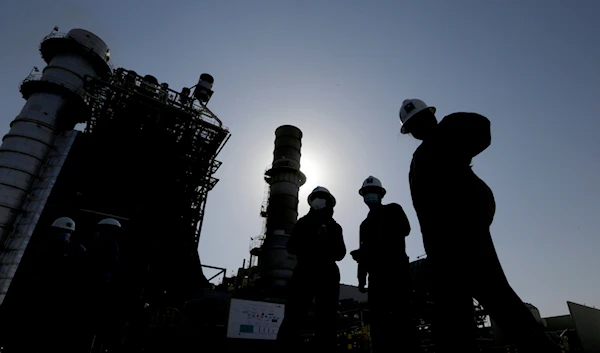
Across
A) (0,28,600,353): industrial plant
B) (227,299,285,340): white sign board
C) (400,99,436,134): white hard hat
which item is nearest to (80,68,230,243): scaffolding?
(0,28,600,353): industrial plant

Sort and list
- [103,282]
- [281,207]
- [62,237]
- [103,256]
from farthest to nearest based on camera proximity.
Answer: [281,207] → [62,237] → [103,256] → [103,282]

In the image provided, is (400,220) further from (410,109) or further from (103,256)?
(103,256)

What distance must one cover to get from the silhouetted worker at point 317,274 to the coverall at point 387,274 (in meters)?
0.42

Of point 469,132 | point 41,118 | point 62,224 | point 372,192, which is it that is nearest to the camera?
point 469,132

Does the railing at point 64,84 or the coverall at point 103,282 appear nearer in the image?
the coverall at point 103,282

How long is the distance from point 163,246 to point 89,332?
1603cm

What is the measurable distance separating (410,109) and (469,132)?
0.59 meters

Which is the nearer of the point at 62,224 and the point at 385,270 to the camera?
the point at 385,270

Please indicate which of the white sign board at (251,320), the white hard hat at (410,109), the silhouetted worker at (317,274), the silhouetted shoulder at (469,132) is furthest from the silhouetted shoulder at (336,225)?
the white sign board at (251,320)

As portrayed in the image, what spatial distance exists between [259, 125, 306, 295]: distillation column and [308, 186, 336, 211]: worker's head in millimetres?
18709

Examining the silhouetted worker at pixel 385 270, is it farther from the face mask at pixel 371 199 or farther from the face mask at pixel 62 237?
the face mask at pixel 62 237

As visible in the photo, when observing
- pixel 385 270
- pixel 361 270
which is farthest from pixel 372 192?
pixel 385 270

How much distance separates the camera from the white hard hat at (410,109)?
2494 mm

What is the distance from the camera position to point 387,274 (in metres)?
4.09
